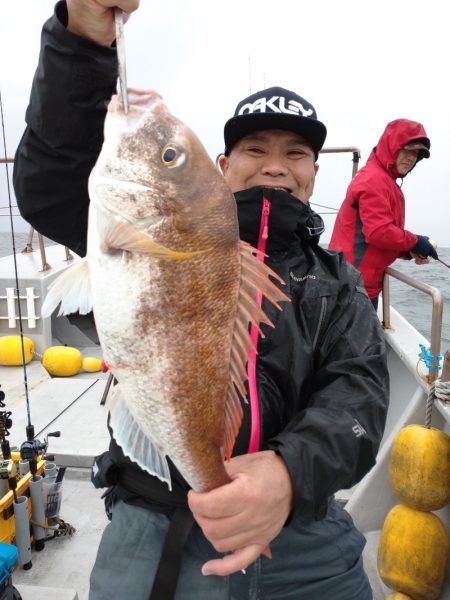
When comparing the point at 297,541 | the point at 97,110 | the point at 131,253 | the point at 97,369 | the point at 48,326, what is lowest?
the point at 97,369

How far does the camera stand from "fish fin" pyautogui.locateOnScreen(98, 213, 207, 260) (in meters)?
1.20

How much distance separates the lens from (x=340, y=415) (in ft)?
4.50

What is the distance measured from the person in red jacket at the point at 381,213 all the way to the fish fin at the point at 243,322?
316 cm

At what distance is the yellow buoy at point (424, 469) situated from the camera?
2.63 metres

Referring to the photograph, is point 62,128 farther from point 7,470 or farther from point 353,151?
point 353,151

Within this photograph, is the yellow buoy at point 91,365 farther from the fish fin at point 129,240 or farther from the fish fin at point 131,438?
the fish fin at point 129,240

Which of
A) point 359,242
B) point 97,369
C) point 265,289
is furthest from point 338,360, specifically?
point 97,369

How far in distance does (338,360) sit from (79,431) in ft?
10.9

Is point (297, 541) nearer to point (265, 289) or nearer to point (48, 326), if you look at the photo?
point (265, 289)

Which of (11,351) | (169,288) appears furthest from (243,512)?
(11,351)

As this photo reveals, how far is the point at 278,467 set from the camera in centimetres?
120

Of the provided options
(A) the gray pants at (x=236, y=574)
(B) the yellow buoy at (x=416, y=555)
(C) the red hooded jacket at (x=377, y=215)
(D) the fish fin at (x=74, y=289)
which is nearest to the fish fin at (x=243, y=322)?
(D) the fish fin at (x=74, y=289)

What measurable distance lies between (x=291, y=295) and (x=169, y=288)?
67 cm

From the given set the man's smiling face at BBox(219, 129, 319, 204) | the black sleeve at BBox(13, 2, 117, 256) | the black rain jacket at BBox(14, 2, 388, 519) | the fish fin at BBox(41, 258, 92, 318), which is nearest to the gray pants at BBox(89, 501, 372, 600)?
the black rain jacket at BBox(14, 2, 388, 519)
